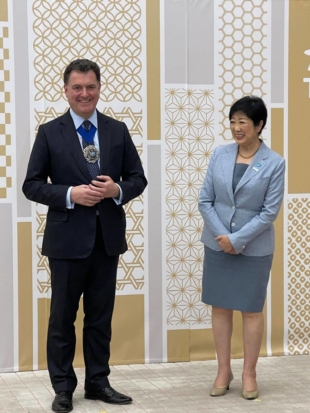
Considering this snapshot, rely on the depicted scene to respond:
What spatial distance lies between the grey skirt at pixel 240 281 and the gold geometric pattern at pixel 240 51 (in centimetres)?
95

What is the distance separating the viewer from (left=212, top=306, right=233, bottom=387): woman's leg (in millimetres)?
3809

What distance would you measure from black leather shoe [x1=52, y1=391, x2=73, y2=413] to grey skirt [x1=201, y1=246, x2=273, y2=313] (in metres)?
0.84

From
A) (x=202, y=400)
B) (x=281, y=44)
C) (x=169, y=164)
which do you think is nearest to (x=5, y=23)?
(x=169, y=164)

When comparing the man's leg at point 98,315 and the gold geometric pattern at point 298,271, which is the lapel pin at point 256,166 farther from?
the gold geometric pattern at point 298,271

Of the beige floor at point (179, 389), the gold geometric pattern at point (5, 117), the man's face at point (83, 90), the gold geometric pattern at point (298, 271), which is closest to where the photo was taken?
the man's face at point (83, 90)

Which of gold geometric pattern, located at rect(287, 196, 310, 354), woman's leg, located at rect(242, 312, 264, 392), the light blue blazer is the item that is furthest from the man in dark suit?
gold geometric pattern, located at rect(287, 196, 310, 354)

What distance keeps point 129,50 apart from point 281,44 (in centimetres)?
89

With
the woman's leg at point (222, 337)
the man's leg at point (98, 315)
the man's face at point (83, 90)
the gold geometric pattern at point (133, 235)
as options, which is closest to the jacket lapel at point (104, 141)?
the man's face at point (83, 90)

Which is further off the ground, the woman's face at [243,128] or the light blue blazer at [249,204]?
the woman's face at [243,128]

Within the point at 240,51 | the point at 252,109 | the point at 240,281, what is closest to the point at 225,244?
the point at 240,281

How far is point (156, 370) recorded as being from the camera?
4.30m

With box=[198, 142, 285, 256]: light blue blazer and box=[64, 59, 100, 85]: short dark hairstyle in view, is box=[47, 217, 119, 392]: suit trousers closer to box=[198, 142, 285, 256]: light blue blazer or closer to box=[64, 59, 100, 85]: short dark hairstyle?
box=[198, 142, 285, 256]: light blue blazer

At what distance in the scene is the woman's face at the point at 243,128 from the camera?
3.69 meters

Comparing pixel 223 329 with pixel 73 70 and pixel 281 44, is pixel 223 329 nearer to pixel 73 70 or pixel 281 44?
pixel 73 70
